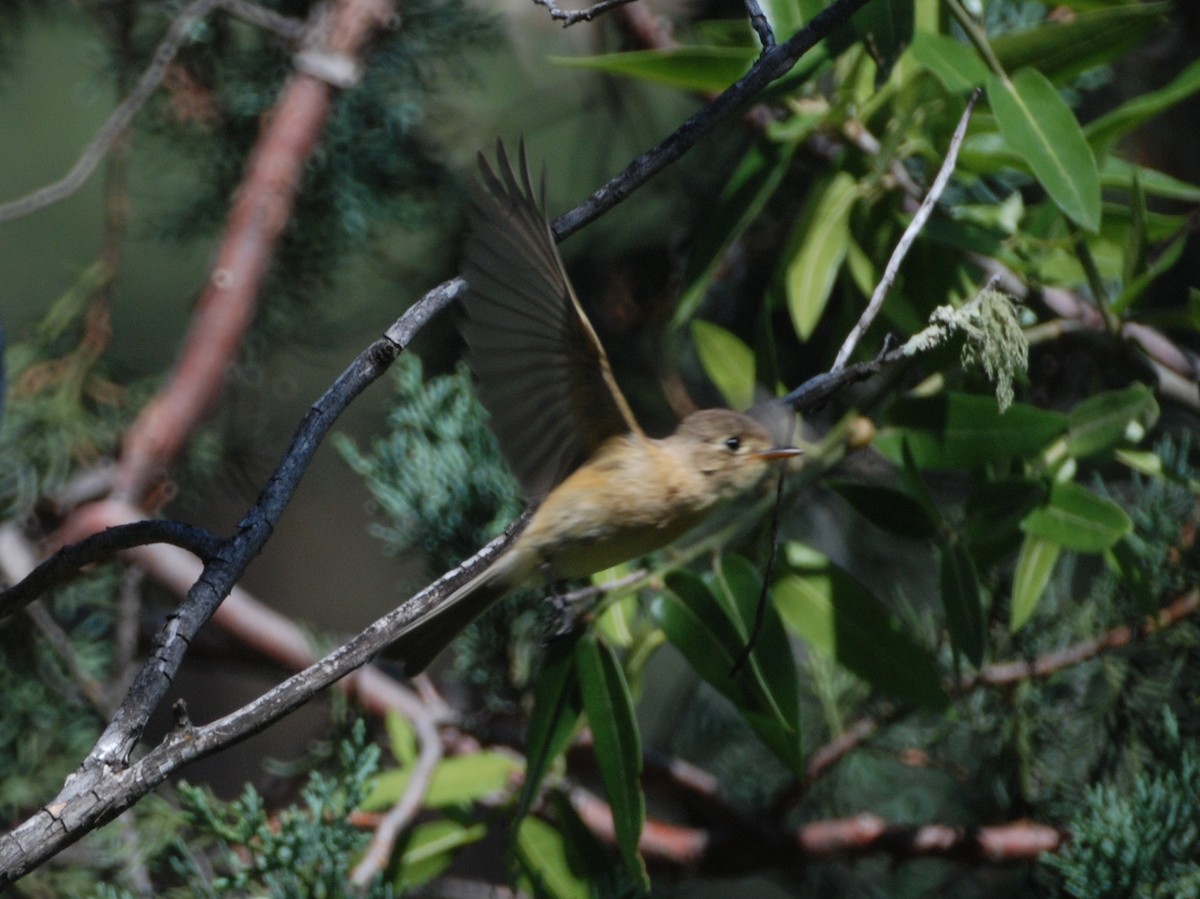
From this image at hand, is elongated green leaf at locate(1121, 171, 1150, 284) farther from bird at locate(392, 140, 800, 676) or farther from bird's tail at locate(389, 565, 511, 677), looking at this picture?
bird's tail at locate(389, 565, 511, 677)

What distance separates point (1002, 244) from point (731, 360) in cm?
26

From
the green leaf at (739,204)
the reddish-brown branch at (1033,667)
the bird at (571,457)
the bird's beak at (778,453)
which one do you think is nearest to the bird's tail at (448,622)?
the bird at (571,457)

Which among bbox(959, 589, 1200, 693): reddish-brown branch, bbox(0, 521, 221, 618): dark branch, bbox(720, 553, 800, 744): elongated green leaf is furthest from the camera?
bbox(959, 589, 1200, 693): reddish-brown branch

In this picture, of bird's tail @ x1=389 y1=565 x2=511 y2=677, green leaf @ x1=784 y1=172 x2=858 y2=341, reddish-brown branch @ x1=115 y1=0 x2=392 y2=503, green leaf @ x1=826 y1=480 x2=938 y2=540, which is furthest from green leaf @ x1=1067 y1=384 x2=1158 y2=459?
reddish-brown branch @ x1=115 y1=0 x2=392 y2=503

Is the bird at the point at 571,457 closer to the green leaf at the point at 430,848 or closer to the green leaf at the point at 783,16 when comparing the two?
the green leaf at the point at 430,848

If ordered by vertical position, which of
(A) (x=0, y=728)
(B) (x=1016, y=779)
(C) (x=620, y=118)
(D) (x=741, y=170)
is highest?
(C) (x=620, y=118)

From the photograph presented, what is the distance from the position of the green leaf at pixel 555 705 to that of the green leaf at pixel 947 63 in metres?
0.53

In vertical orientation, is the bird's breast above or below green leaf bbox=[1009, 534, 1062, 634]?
above

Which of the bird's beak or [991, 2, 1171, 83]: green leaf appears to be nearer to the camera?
the bird's beak

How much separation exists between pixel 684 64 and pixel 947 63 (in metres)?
0.22

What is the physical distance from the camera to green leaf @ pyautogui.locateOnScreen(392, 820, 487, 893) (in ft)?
3.32

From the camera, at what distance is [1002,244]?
105 centimetres

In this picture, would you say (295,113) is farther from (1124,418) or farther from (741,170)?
(1124,418)

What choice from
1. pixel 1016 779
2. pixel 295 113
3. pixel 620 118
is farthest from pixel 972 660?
pixel 620 118
